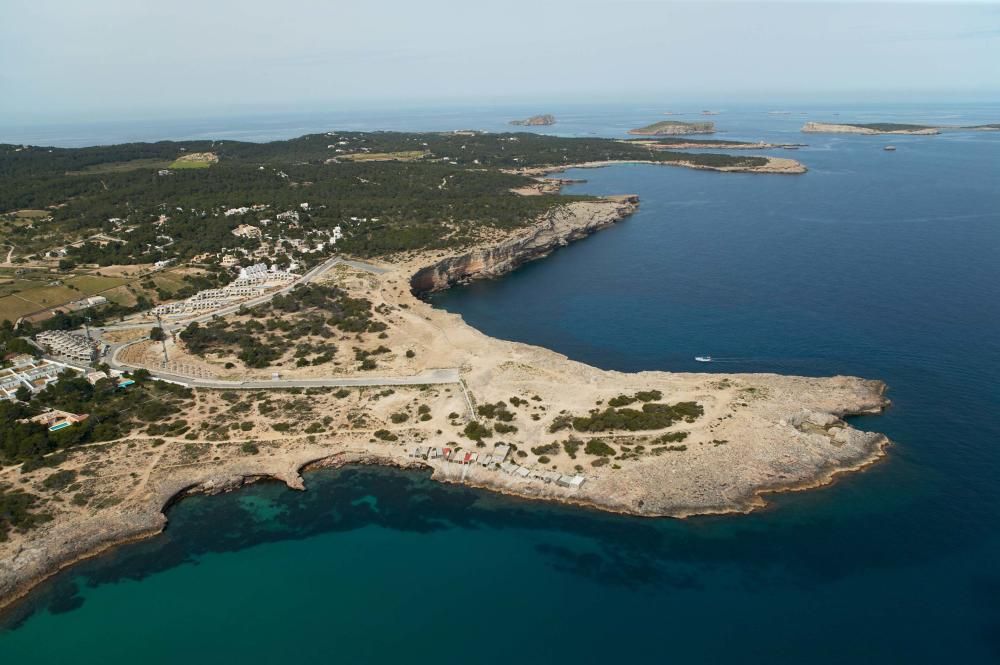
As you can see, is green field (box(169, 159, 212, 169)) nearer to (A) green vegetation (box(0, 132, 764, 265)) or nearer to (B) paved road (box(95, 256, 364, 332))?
(A) green vegetation (box(0, 132, 764, 265))

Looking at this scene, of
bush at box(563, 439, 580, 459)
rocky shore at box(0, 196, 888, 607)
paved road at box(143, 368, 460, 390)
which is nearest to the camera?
rocky shore at box(0, 196, 888, 607)

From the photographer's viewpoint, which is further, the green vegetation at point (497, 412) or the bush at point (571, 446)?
the green vegetation at point (497, 412)

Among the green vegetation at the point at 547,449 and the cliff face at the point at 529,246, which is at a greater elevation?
the cliff face at the point at 529,246

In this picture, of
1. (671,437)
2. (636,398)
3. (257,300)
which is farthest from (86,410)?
(671,437)

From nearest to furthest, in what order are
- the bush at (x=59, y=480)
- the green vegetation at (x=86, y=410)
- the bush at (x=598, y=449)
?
the bush at (x=59, y=480) → the bush at (x=598, y=449) → the green vegetation at (x=86, y=410)

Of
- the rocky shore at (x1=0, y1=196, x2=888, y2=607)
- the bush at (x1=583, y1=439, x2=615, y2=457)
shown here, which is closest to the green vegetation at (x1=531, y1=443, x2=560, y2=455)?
the rocky shore at (x1=0, y1=196, x2=888, y2=607)

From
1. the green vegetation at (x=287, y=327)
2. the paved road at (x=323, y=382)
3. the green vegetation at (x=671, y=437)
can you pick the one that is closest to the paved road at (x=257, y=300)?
the green vegetation at (x=287, y=327)

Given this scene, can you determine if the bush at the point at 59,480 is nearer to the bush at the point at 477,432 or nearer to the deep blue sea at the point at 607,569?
the deep blue sea at the point at 607,569
